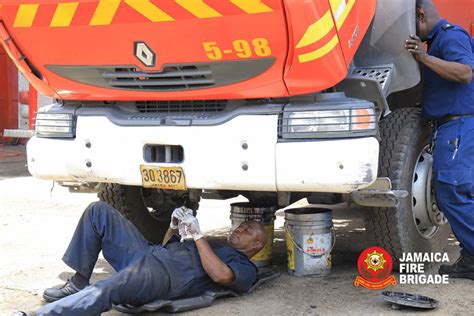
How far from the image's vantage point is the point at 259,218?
4770mm

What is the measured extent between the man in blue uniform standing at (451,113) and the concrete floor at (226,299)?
39 centimetres

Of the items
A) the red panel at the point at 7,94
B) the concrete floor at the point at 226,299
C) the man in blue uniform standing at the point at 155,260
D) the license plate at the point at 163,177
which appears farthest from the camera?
the red panel at the point at 7,94

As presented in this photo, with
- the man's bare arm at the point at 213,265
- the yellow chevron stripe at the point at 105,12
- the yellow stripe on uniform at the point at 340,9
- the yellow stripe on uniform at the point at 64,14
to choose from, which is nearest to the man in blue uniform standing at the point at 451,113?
the yellow stripe on uniform at the point at 340,9

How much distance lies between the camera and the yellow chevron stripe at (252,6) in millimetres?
3598

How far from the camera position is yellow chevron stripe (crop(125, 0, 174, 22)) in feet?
12.4

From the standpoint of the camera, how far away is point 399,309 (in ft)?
12.7

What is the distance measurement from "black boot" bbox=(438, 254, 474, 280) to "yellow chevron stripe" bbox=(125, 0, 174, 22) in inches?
89.3

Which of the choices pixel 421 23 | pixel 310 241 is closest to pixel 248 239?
pixel 310 241

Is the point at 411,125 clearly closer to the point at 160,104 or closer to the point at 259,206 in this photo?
the point at 259,206

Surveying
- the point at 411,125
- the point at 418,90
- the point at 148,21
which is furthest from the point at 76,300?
the point at 418,90

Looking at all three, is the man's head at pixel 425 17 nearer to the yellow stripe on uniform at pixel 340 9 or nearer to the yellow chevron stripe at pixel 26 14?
the yellow stripe on uniform at pixel 340 9

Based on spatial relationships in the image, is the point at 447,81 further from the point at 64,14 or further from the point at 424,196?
the point at 64,14

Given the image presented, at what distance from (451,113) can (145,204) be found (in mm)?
2325

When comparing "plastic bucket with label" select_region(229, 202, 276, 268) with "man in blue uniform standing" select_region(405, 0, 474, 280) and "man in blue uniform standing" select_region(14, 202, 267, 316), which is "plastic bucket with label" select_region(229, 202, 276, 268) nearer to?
"man in blue uniform standing" select_region(14, 202, 267, 316)
